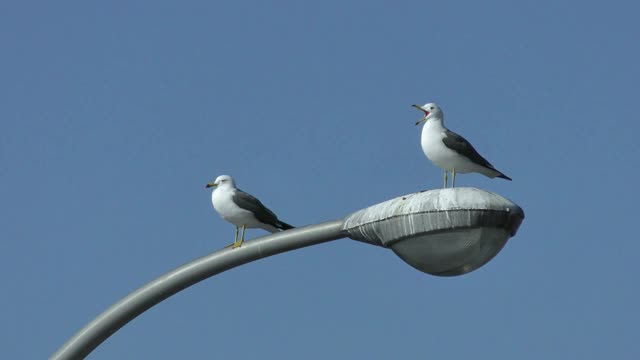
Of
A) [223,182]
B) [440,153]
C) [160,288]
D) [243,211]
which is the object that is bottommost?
[160,288]

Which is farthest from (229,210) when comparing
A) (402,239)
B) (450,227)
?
(450,227)

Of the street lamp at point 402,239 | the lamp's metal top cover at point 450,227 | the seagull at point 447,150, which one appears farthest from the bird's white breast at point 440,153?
the lamp's metal top cover at point 450,227

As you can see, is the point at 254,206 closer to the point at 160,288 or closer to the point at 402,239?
the point at 160,288

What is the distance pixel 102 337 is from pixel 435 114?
188 inches

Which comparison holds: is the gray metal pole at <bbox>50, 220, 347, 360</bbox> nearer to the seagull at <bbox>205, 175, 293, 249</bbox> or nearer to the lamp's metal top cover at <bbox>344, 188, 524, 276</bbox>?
the lamp's metal top cover at <bbox>344, 188, 524, 276</bbox>

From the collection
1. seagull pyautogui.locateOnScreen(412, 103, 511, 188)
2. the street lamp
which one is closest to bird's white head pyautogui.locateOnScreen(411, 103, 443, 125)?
seagull pyautogui.locateOnScreen(412, 103, 511, 188)

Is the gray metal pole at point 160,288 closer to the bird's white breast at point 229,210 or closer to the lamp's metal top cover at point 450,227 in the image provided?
the lamp's metal top cover at point 450,227

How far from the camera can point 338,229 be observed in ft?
26.3

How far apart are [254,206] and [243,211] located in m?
0.15

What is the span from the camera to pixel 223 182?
13.9 meters

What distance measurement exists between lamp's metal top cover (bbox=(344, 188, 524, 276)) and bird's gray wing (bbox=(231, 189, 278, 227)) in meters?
5.64

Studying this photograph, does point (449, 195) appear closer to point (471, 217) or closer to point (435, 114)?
point (471, 217)

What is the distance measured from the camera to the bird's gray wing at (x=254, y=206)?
13.4 meters

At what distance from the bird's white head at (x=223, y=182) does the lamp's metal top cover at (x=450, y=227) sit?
20.1 ft
